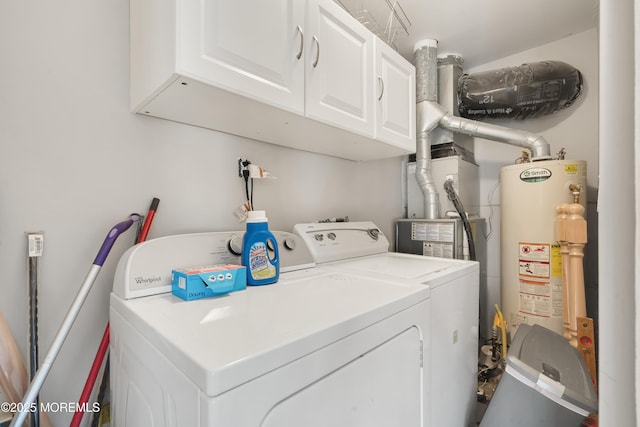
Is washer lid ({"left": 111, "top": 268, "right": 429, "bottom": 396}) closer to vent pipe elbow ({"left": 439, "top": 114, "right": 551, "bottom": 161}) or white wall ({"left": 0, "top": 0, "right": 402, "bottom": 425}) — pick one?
white wall ({"left": 0, "top": 0, "right": 402, "bottom": 425})

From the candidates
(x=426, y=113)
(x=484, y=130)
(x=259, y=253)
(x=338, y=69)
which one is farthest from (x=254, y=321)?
(x=484, y=130)

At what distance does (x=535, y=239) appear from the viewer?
6.58 ft

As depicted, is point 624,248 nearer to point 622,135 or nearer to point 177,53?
point 622,135

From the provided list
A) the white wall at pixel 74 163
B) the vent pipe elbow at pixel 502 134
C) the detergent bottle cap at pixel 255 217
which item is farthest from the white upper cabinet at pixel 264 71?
the vent pipe elbow at pixel 502 134

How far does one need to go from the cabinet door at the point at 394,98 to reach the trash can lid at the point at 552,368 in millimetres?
1259

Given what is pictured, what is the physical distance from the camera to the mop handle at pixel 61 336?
0.76 metres

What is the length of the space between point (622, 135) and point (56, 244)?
143cm

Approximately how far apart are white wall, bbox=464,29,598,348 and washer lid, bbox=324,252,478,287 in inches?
52.9

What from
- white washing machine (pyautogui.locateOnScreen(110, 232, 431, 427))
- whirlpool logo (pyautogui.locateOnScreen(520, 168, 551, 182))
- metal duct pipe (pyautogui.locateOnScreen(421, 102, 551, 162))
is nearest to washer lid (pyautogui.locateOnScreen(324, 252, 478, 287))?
white washing machine (pyautogui.locateOnScreen(110, 232, 431, 427))

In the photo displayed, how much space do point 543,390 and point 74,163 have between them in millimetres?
2013

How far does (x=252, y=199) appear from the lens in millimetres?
1529

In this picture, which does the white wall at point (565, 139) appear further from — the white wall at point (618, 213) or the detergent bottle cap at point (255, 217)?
the white wall at point (618, 213)

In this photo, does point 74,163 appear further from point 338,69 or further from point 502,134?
point 502,134

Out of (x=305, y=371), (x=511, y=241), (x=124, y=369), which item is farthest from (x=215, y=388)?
(x=511, y=241)
